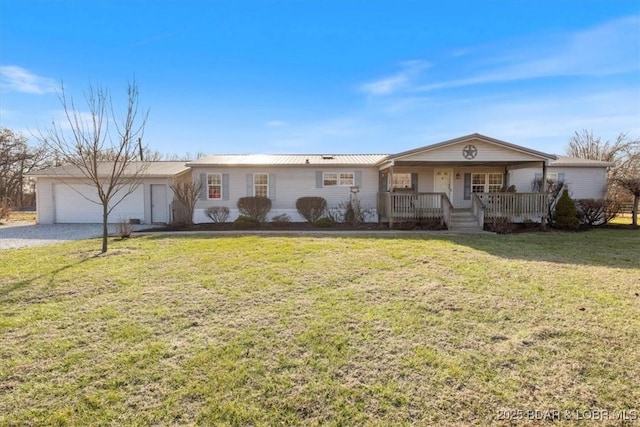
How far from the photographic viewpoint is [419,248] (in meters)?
8.42

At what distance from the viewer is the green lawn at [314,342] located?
2539mm

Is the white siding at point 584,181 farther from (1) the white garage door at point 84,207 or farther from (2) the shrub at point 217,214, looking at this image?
(1) the white garage door at point 84,207

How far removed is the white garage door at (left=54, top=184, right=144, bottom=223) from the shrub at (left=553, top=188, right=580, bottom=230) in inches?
755

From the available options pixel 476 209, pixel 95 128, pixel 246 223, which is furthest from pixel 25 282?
pixel 476 209

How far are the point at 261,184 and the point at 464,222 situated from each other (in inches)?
362

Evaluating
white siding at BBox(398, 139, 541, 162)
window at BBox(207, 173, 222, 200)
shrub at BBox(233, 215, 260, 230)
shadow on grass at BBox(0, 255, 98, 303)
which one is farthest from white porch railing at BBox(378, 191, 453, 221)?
shadow on grass at BBox(0, 255, 98, 303)

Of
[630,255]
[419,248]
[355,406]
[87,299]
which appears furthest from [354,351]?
[630,255]

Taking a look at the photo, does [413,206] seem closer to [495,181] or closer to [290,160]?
[495,181]

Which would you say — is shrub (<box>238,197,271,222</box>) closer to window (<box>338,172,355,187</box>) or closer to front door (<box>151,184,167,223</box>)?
window (<box>338,172,355,187</box>)

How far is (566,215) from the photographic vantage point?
12570 mm

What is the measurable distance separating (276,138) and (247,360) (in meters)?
25.9

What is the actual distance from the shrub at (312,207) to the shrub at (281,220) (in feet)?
2.45

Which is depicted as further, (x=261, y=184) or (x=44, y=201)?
(x=44, y=201)

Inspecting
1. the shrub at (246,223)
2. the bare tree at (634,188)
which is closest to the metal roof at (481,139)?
the bare tree at (634,188)
